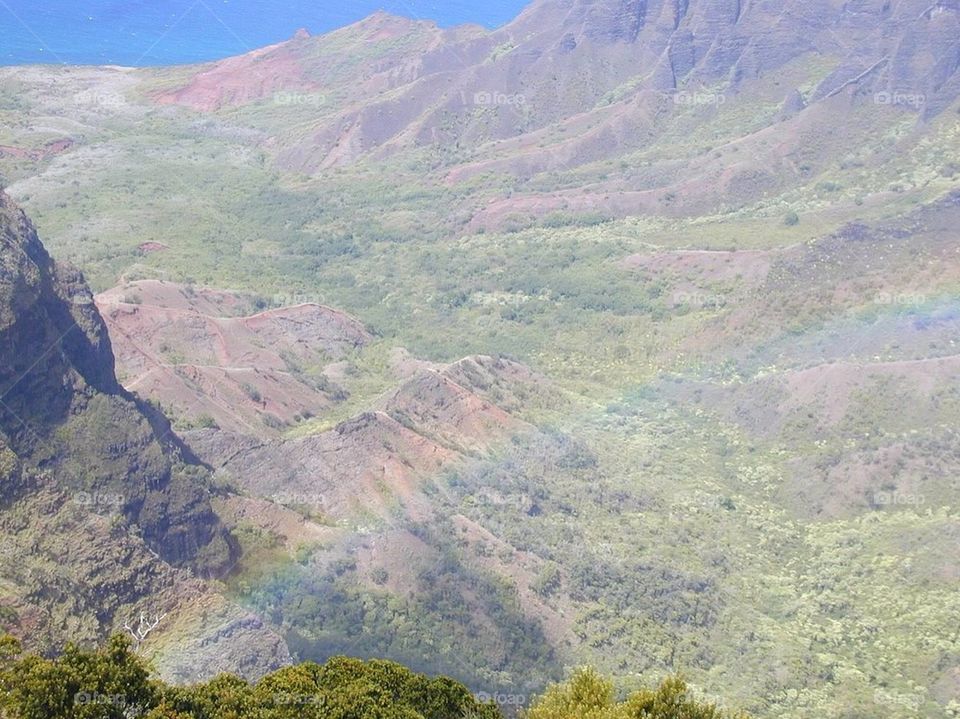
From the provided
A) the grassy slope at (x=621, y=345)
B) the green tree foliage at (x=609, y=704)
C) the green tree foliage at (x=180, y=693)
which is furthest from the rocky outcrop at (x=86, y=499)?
the green tree foliage at (x=609, y=704)

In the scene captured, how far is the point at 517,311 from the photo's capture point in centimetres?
8812

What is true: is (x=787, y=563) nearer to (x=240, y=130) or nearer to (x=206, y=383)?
(x=206, y=383)

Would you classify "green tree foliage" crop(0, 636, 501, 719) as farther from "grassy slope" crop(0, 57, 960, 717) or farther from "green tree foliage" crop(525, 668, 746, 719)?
"grassy slope" crop(0, 57, 960, 717)

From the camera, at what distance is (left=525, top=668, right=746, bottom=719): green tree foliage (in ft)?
82.6

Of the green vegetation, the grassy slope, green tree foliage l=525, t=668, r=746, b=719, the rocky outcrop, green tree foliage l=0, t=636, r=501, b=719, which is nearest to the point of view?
green tree foliage l=0, t=636, r=501, b=719

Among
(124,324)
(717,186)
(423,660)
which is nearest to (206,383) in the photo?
(124,324)

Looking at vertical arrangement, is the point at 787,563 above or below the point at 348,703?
above

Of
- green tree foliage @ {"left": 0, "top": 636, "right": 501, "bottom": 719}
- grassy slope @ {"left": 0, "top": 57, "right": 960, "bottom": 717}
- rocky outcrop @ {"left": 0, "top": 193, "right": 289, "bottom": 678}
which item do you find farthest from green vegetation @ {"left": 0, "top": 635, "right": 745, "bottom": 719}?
grassy slope @ {"left": 0, "top": 57, "right": 960, "bottom": 717}

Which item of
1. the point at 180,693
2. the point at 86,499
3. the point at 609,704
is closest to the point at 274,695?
the point at 180,693

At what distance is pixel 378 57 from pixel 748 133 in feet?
198

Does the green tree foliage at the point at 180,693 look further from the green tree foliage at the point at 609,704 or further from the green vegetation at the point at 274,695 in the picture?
the green tree foliage at the point at 609,704

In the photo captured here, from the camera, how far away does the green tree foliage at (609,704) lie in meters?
25.2

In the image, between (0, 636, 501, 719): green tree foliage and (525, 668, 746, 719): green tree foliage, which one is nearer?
(0, 636, 501, 719): green tree foliage

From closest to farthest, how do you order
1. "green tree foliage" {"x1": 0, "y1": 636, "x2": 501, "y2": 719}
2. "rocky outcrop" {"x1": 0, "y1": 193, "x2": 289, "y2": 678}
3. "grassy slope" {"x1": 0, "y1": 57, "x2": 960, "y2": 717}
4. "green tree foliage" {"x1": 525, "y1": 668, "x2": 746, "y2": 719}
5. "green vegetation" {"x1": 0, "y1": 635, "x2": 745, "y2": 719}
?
"green tree foliage" {"x1": 0, "y1": 636, "x2": 501, "y2": 719}
"green vegetation" {"x1": 0, "y1": 635, "x2": 745, "y2": 719}
"green tree foliage" {"x1": 525, "y1": 668, "x2": 746, "y2": 719}
"rocky outcrop" {"x1": 0, "y1": 193, "x2": 289, "y2": 678}
"grassy slope" {"x1": 0, "y1": 57, "x2": 960, "y2": 717}
